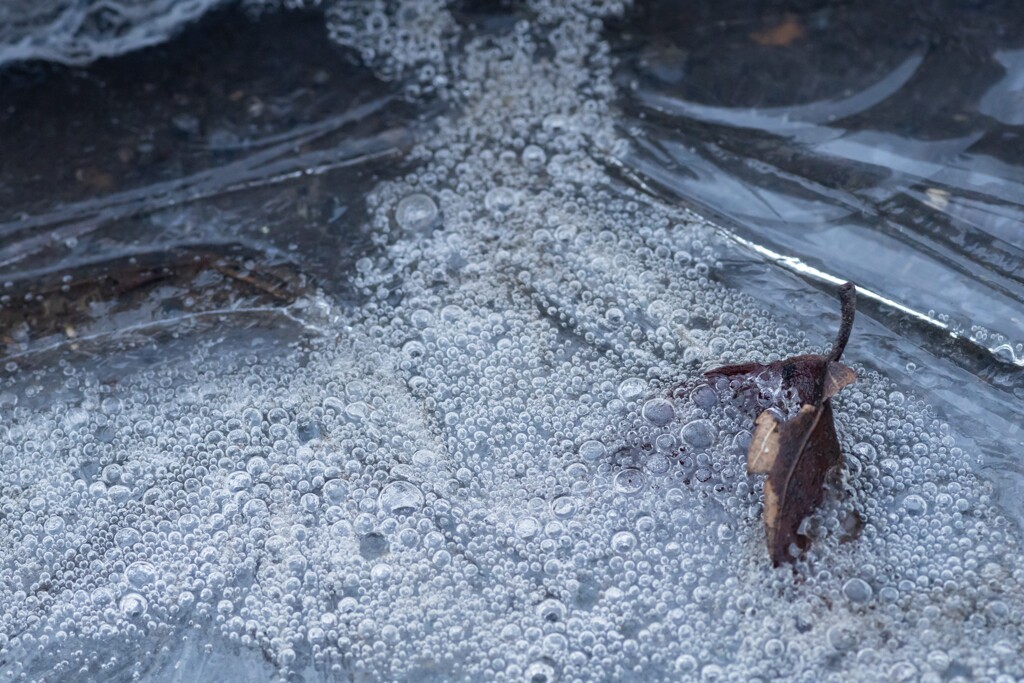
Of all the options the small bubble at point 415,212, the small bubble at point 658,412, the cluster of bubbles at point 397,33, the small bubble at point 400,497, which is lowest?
the small bubble at point 400,497

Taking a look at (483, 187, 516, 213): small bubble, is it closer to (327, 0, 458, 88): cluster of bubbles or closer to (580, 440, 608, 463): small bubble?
(327, 0, 458, 88): cluster of bubbles

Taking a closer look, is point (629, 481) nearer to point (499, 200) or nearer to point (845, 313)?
point (845, 313)

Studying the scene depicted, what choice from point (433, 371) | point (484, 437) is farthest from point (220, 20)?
point (484, 437)

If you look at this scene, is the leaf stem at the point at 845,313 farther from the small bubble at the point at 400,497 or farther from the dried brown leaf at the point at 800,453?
the small bubble at the point at 400,497

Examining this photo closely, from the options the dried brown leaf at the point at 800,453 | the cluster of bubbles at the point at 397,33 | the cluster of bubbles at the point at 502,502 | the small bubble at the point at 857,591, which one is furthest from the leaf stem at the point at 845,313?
the cluster of bubbles at the point at 397,33

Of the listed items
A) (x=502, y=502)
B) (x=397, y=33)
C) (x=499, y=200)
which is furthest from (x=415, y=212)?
(x=502, y=502)

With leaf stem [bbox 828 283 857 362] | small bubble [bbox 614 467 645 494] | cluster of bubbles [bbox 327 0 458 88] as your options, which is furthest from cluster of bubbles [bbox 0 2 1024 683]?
cluster of bubbles [bbox 327 0 458 88]

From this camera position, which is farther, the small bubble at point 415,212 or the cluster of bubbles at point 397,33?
Result: the cluster of bubbles at point 397,33

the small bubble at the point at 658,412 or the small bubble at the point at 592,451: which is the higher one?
the small bubble at the point at 658,412
